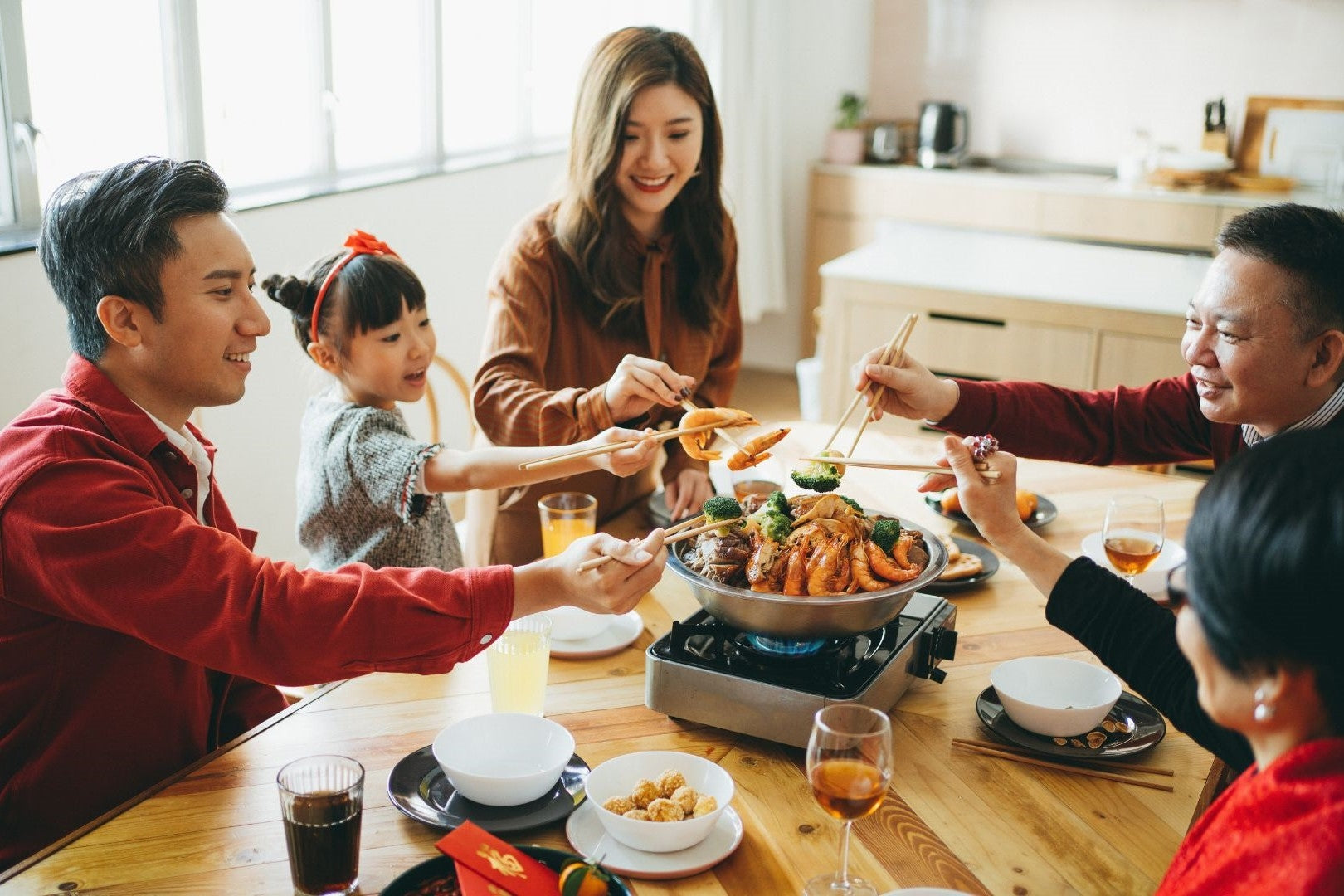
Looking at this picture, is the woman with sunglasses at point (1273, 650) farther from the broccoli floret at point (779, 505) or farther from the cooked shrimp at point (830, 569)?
the broccoli floret at point (779, 505)

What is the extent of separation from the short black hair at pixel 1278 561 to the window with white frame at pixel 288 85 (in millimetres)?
2822

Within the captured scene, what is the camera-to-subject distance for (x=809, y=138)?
6461 millimetres

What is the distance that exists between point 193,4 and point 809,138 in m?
3.75

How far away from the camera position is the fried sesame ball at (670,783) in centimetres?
138

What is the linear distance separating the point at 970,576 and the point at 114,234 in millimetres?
1416

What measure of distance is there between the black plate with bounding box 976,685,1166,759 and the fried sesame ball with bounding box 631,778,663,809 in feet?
1.62

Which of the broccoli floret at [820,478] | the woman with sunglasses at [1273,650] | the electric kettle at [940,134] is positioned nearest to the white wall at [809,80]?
the electric kettle at [940,134]

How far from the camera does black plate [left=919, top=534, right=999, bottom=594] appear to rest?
2.05 meters

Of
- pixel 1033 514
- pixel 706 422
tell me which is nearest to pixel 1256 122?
pixel 1033 514

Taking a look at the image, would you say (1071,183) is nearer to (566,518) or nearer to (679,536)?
(566,518)

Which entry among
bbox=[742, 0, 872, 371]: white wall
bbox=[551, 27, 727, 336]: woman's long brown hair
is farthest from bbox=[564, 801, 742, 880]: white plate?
bbox=[742, 0, 872, 371]: white wall

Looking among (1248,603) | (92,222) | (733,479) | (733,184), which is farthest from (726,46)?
(1248,603)

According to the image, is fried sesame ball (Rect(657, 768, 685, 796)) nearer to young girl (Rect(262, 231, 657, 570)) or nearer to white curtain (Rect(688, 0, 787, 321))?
young girl (Rect(262, 231, 657, 570))

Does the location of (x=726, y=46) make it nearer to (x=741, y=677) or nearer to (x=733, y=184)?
(x=733, y=184)
